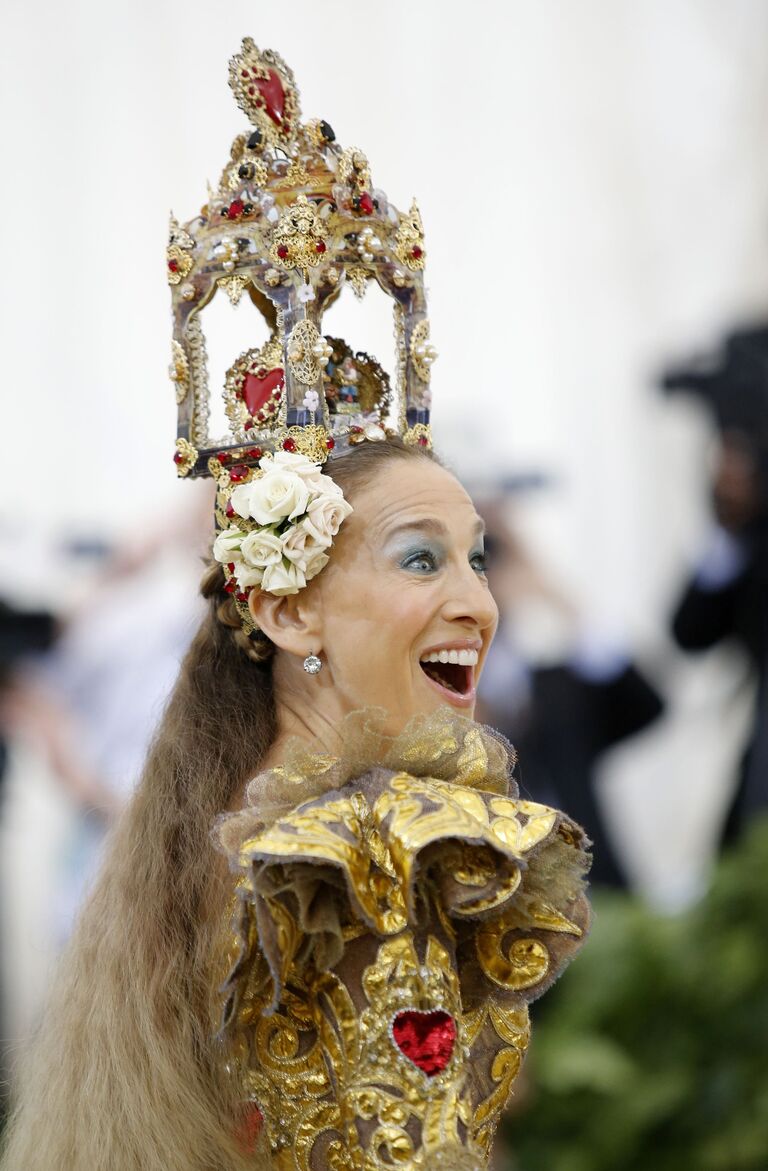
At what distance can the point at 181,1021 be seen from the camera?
2.54 m

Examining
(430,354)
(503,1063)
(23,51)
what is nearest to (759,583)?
(23,51)

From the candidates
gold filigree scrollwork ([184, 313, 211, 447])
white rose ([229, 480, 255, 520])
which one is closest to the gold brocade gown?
white rose ([229, 480, 255, 520])

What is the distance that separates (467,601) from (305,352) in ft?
1.65

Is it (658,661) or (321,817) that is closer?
(321,817)

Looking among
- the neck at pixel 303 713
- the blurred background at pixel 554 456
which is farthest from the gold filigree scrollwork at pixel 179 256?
the blurred background at pixel 554 456

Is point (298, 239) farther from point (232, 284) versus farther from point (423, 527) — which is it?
point (423, 527)

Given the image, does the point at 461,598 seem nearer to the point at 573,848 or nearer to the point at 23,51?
the point at 573,848

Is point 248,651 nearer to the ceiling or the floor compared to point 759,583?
nearer to the ceiling

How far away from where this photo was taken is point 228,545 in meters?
2.70

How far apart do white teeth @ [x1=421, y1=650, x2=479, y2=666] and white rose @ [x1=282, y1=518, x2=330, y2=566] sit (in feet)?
0.80

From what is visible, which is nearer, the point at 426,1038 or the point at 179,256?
the point at 426,1038

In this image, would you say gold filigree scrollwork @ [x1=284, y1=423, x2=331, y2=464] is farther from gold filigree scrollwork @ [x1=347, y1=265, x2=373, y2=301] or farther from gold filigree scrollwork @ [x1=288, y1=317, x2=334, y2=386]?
gold filigree scrollwork @ [x1=347, y1=265, x2=373, y2=301]

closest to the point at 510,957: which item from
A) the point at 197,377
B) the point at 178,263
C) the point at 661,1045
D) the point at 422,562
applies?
the point at 422,562

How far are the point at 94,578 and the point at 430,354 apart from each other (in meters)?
4.66
